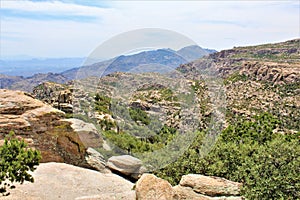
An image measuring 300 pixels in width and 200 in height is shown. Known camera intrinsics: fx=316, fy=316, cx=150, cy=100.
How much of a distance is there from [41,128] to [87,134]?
2990 mm

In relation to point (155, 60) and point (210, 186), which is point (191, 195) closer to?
point (210, 186)

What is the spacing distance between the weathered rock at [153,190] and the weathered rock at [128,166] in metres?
7.11

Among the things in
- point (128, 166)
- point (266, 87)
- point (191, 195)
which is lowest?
point (266, 87)

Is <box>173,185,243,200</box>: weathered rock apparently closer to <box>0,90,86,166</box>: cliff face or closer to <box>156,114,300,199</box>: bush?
<box>156,114,300,199</box>: bush

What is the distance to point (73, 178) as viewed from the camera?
57.8 ft

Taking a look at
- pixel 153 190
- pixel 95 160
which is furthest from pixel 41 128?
pixel 153 190

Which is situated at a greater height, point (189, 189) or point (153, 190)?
point (153, 190)

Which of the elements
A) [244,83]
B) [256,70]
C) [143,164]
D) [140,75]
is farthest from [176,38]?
[256,70]

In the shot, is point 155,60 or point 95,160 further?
point 95,160

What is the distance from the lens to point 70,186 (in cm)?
1670

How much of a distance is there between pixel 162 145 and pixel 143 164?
6.18 ft

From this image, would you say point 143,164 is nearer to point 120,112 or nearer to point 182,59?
point 120,112

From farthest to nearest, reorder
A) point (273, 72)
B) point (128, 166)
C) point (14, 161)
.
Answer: point (273, 72), point (128, 166), point (14, 161)

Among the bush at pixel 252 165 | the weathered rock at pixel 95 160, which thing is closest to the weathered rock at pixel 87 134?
the weathered rock at pixel 95 160
